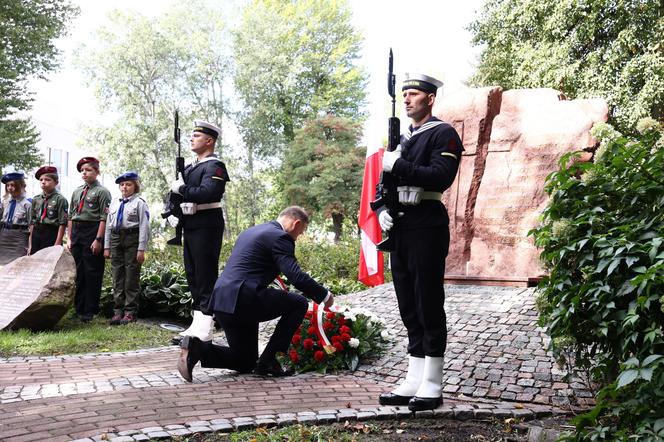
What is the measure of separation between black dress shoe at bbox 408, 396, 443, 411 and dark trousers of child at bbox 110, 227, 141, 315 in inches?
201

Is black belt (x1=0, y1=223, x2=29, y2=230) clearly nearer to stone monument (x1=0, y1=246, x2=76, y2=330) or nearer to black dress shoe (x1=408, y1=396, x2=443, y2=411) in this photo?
stone monument (x1=0, y1=246, x2=76, y2=330)

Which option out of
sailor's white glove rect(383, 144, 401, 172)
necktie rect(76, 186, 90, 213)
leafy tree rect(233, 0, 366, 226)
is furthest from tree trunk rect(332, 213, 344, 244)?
sailor's white glove rect(383, 144, 401, 172)

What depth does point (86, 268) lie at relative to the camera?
8.33 meters

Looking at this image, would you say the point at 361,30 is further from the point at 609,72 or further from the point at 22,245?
the point at 22,245

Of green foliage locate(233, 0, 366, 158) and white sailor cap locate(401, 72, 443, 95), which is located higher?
green foliage locate(233, 0, 366, 158)

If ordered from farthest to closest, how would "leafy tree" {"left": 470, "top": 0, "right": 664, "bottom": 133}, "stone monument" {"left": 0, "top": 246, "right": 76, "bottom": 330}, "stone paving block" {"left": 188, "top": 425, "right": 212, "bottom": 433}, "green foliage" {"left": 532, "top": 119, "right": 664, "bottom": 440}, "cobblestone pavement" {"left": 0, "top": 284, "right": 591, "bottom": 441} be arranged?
"leafy tree" {"left": 470, "top": 0, "right": 664, "bottom": 133}
"stone monument" {"left": 0, "top": 246, "right": 76, "bottom": 330}
"cobblestone pavement" {"left": 0, "top": 284, "right": 591, "bottom": 441}
"stone paving block" {"left": 188, "top": 425, "right": 212, "bottom": 433}
"green foliage" {"left": 532, "top": 119, "right": 664, "bottom": 440}

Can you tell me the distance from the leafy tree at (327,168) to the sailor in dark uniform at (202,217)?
2027 centimetres

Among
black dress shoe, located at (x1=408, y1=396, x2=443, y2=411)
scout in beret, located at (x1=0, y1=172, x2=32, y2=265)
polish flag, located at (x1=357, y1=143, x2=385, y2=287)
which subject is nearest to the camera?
black dress shoe, located at (x1=408, y1=396, x2=443, y2=411)

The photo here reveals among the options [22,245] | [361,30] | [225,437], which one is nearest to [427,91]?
[225,437]

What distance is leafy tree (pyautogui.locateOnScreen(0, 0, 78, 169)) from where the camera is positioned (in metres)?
19.3

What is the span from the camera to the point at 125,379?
197 inches

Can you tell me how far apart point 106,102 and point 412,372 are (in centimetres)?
2912

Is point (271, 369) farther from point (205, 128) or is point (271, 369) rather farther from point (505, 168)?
point (505, 168)

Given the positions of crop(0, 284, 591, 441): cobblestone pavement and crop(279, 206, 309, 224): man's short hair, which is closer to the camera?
crop(0, 284, 591, 441): cobblestone pavement
